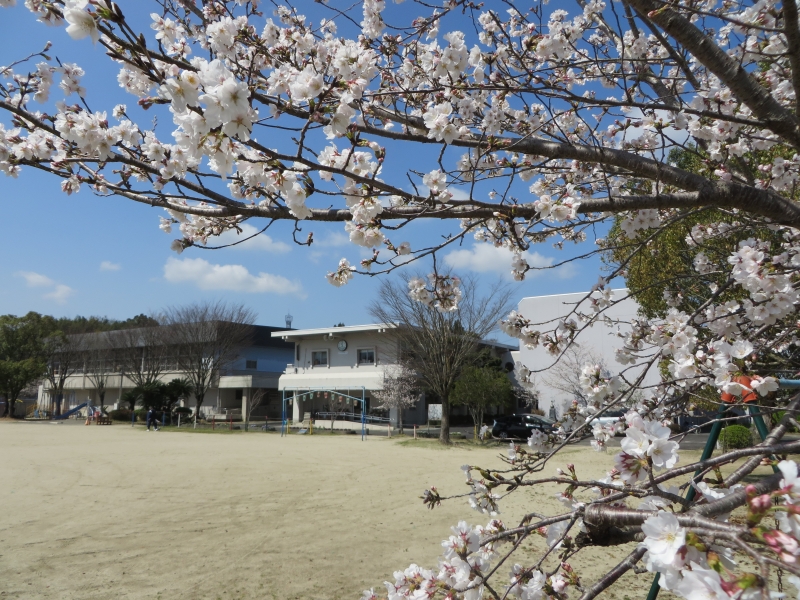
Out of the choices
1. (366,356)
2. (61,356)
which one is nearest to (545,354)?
(366,356)

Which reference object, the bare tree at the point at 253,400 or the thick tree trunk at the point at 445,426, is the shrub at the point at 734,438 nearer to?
the thick tree trunk at the point at 445,426

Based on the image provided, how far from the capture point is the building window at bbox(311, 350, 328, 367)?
100ft

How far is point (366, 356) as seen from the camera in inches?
1145

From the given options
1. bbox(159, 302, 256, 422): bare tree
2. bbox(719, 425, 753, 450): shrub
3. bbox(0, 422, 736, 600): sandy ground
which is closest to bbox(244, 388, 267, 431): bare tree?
bbox(159, 302, 256, 422): bare tree

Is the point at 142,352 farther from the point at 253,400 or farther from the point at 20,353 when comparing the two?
the point at 253,400

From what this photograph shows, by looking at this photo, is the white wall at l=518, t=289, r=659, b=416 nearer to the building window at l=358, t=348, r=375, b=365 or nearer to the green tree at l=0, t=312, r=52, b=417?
the building window at l=358, t=348, r=375, b=365

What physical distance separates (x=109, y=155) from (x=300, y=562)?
13.6 ft

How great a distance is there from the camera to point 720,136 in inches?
140

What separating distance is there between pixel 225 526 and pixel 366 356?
22739 millimetres

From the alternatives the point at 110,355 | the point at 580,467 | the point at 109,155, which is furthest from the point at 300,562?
the point at 110,355

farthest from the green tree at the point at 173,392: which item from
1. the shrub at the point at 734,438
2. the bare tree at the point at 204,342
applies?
the shrub at the point at 734,438

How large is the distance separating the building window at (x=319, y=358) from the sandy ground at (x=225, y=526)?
18171 mm

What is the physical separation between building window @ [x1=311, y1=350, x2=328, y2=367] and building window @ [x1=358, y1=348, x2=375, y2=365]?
2.39 m

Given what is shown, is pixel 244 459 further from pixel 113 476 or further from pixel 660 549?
pixel 660 549
